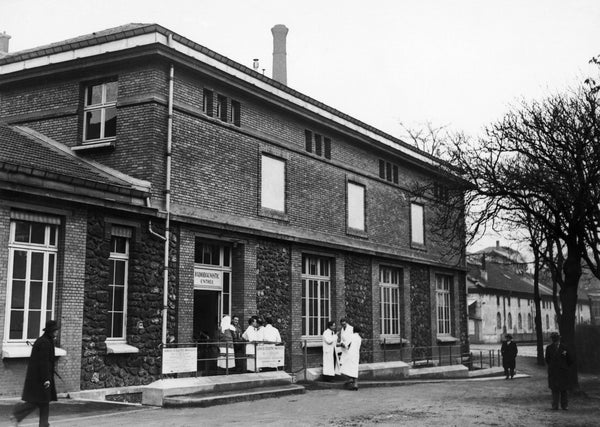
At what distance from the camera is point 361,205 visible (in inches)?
1069

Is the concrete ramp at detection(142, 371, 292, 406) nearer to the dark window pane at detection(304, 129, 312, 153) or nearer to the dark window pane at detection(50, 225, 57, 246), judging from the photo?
the dark window pane at detection(50, 225, 57, 246)

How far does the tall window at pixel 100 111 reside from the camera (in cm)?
1902

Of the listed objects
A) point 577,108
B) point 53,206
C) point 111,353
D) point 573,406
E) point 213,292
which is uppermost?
point 577,108

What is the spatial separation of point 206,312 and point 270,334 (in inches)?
76.2

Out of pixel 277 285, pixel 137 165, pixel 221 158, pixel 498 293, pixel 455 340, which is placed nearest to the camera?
pixel 137 165

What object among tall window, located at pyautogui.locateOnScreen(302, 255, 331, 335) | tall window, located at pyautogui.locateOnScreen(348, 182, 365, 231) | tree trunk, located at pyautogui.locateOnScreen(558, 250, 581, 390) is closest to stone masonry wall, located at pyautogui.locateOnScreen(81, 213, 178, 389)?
tall window, located at pyautogui.locateOnScreen(302, 255, 331, 335)

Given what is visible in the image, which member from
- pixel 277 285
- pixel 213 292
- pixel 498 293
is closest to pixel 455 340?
pixel 277 285

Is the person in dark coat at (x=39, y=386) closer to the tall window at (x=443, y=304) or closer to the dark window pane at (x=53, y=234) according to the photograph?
the dark window pane at (x=53, y=234)

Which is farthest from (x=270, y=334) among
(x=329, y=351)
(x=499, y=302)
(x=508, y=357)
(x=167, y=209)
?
(x=499, y=302)

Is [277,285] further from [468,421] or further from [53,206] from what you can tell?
[468,421]

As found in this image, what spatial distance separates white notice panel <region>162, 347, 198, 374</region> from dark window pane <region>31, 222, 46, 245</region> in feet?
11.0

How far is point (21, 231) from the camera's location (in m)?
15.4

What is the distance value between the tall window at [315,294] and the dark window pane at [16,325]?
32.9 feet

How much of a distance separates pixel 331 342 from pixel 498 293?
Answer: 4922cm
